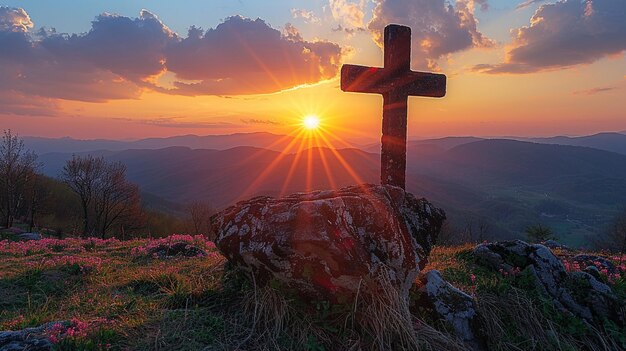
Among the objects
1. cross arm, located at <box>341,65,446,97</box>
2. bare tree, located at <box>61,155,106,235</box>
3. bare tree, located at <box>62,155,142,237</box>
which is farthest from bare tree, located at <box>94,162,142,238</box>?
cross arm, located at <box>341,65,446,97</box>

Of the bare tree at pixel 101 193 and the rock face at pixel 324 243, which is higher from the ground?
the rock face at pixel 324 243

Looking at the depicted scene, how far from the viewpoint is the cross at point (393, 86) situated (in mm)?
8984

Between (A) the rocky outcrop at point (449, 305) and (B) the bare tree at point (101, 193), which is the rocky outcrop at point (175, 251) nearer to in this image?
(A) the rocky outcrop at point (449, 305)

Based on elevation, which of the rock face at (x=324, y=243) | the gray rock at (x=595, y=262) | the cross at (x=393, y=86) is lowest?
the gray rock at (x=595, y=262)

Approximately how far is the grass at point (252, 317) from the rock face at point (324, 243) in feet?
0.86

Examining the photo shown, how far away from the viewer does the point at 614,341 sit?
19.0 feet

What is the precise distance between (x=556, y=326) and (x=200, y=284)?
A: 18.0 feet

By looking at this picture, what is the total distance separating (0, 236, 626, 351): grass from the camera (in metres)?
4.42

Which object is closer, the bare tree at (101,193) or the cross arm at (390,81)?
the cross arm at (390,81)

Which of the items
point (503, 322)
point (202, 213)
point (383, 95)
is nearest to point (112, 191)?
point (202, 213)

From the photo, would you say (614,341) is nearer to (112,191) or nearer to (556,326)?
(556,326)

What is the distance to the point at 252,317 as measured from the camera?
16.2 feet

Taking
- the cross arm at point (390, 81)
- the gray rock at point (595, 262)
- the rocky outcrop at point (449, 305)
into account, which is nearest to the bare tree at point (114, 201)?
the cross arm at point (390, 81)

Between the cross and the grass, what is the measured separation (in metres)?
2.72
